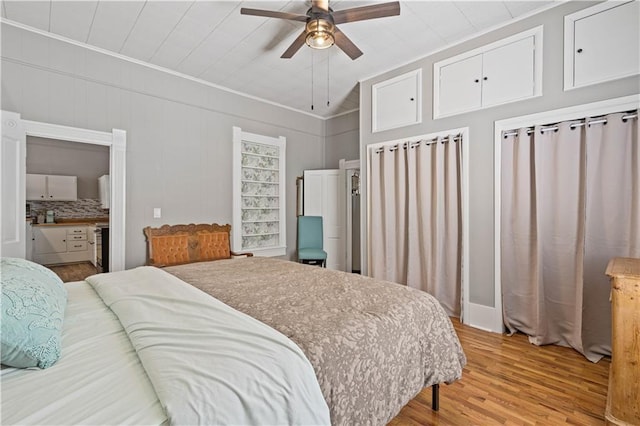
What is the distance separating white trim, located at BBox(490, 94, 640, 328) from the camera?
92.4 inches

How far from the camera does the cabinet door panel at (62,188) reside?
243 inches

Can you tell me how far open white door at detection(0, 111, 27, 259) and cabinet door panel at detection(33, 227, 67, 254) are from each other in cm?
410

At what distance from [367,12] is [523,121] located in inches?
71.0

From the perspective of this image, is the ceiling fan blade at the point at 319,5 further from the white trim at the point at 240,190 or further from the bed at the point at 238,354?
the white trim at the point at 240,190

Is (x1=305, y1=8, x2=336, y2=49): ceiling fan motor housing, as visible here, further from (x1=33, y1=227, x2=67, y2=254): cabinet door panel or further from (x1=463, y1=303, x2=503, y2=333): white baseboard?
(x1=33, y1=227, x2=67, y2=254): cabinet door panel

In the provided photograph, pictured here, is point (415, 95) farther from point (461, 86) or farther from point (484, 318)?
point (484, 318)

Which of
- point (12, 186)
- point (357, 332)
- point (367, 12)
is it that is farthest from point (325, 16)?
point (12, 186)

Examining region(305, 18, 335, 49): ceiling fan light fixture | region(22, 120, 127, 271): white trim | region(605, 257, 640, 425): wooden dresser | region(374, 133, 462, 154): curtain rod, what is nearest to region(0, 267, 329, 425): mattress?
region(605, 257, 640, 425): wooden dresser

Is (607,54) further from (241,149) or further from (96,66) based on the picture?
(96,66)

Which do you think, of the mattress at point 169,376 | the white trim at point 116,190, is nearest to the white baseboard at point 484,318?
the mattress at point 169,376

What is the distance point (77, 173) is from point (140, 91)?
14.8ft

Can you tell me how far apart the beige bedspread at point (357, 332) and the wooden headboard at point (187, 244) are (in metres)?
1.75

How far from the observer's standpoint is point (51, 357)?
950 mm

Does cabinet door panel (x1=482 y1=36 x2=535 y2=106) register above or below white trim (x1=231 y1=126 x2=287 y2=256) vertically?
above
